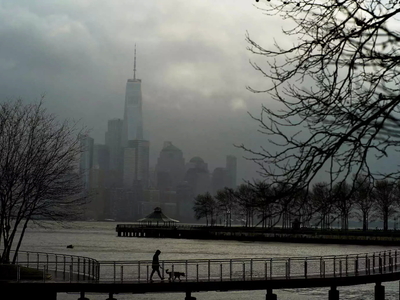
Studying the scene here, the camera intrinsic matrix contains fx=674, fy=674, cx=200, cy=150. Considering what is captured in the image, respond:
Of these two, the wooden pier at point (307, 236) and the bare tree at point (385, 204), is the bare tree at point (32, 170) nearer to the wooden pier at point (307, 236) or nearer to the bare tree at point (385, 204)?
the wooden pier at point (307, 236)

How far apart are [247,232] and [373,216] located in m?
34.0

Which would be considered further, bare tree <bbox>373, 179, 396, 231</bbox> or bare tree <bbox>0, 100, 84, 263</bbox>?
bare tree <bbox>373, 179, 396, 231</bbox>

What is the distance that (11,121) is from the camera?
50.0 m

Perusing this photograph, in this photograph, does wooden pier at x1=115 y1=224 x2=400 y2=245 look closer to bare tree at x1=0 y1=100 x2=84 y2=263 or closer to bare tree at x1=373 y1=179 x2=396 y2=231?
bare tree at x1=373 y1=179 x2=396 y2=231

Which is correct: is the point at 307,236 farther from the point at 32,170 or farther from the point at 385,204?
the point at 32,170

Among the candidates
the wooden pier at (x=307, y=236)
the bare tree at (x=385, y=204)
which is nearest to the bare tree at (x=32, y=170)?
the wooden pier at (x=307, y=236)

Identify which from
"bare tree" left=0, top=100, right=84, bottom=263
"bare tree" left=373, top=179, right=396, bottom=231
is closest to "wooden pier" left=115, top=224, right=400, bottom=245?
"bare tree" left=373, top=179, right=396, bottom=231

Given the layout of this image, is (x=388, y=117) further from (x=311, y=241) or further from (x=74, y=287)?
(x=311, y=241)

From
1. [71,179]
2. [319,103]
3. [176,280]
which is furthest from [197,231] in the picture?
[319,103]

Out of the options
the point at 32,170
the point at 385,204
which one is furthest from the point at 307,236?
the point at 32,170

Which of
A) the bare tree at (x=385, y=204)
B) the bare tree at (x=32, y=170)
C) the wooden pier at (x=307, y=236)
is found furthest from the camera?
the bare tree at (x=385, y=204)

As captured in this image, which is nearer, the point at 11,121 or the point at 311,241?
the point at 11,121

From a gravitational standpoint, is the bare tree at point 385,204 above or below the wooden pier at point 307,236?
above

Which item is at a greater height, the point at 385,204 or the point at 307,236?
the point at 385,204
